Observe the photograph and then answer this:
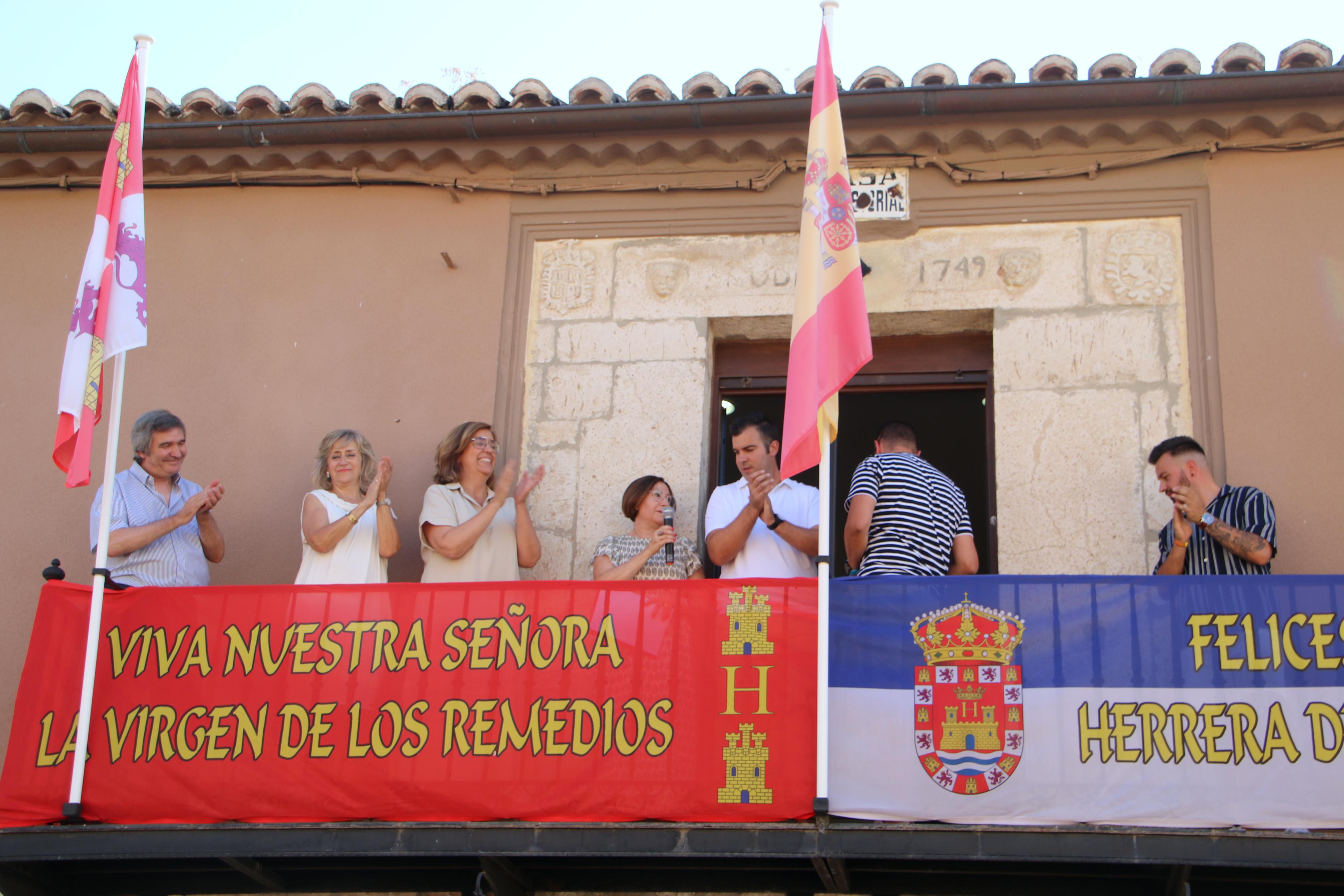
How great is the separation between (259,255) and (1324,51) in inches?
218

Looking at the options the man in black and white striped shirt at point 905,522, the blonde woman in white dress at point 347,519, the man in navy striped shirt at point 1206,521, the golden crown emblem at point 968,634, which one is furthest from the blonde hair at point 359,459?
the man in navy striped shirt at point 1206,521

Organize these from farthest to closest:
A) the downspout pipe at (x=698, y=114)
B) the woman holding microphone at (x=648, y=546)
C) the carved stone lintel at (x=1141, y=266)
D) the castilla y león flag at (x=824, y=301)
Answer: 1. the carved stone lintel at (x=1141, y=266)
2. the downspout pipe at (x=698, y=114)
3. the woman holding microphone at (x=648, y=546)
4. the castilla y león flag at (x=824, y=301)

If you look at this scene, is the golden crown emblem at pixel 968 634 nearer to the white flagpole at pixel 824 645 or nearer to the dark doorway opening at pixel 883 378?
the white flagpole at pixel 824 645

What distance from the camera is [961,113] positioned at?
7.47 meters

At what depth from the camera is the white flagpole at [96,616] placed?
5949 millimetres

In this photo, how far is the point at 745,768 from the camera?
567 centimetres

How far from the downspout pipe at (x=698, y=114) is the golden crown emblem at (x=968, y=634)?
2850 millimetres

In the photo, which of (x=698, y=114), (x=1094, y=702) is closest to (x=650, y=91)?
(x=698, y=114)

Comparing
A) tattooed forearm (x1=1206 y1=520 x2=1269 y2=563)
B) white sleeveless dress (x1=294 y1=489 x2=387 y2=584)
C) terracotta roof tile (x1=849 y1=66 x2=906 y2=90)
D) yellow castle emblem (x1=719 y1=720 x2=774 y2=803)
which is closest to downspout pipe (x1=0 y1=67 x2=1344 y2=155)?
terracotta roof tile (x1=849 y1=66 x2=906 y2=90)

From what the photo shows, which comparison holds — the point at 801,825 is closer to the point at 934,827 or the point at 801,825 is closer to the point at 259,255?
the point at 934,827

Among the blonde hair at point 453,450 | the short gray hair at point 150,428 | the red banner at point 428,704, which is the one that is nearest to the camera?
the red banner at point 428,704

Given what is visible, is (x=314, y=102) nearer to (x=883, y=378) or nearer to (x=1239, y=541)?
(x=883, y=378)

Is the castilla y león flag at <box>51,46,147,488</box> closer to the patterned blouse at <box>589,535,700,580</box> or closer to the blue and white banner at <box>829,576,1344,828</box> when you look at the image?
the patterned blouse at <box>589,535,700,580</box>

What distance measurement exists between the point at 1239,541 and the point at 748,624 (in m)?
2.02
